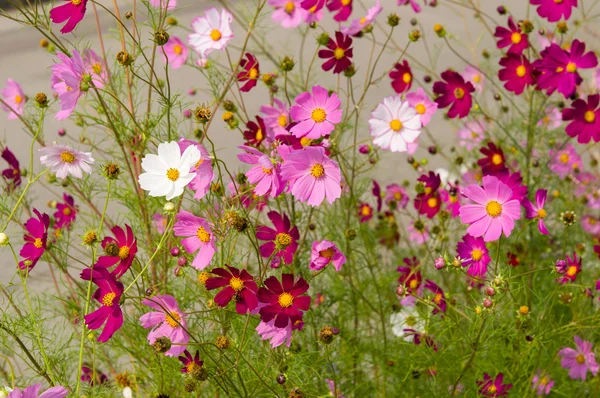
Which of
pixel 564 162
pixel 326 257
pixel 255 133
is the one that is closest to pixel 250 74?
pixel 255 133

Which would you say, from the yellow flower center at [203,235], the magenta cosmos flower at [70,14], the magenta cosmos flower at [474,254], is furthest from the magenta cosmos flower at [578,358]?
the magenta cosmos flower at [70,14]

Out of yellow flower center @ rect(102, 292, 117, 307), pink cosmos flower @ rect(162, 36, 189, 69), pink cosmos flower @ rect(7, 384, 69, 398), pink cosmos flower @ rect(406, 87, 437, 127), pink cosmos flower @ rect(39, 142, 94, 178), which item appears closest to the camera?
pink cosmos flower @ rect(7, 384, 69, 398)

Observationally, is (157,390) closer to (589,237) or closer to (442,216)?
(442,216)

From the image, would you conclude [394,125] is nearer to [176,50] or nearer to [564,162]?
[176,50]

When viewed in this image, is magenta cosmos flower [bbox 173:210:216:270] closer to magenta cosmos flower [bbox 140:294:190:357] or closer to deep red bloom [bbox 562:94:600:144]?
magenta cosmos flower [bbox 140:294:190:357]

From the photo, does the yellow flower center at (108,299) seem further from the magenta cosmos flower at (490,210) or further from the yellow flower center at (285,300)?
the magenta cosmos flower at (490,210)

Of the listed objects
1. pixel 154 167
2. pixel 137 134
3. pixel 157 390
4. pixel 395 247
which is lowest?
pixel 157 390

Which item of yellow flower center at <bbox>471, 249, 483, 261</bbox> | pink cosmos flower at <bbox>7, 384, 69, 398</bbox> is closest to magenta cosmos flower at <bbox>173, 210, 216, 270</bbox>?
pink cosmos flower at <bbox>7, 384, 69, 398</bbox>

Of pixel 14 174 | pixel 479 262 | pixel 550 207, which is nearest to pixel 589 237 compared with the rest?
pixel 550 207
